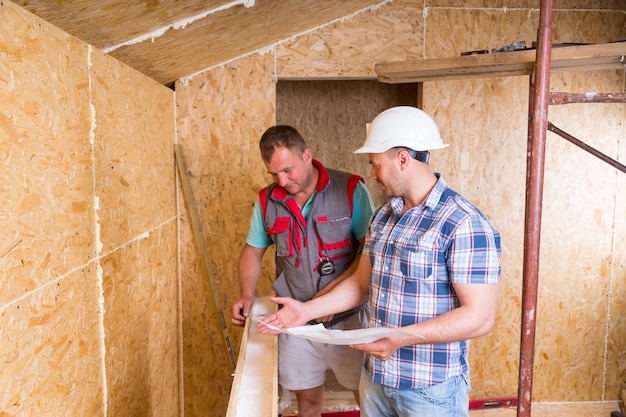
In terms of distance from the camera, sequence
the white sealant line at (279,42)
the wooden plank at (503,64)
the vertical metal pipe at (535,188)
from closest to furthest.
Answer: the vertical metal pipe at (535,188)
the wooden plank at (503,64)
the white sealant line at (279,42)

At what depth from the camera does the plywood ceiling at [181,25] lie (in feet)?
5.22

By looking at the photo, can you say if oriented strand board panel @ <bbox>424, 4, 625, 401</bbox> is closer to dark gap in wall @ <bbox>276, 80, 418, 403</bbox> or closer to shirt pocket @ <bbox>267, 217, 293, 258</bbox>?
dark gap in wall @ <bbox>276, 80, 418, 403</bbox>

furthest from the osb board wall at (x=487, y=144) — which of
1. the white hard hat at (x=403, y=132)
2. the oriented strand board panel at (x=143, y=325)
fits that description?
the white hard hat at (x=403, y=132)

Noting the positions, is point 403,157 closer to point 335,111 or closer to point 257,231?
point 257,231

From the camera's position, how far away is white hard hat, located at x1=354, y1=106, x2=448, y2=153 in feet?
5.43

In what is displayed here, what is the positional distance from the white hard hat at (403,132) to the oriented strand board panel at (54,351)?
1.10 m

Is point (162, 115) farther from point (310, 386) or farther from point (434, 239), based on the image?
point (434, 239)

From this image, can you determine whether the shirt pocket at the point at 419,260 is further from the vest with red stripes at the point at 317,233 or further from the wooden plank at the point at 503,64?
the wooden plank at the point at 503,64

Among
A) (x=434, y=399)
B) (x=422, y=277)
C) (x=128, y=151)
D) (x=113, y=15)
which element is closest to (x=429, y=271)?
(x=422, y=277)

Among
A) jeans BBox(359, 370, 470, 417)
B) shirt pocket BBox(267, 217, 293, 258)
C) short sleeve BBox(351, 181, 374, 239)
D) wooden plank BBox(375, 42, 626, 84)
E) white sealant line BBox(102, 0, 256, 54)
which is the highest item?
white sealant line BBox(102, 0, 256, 54)

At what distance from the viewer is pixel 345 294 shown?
197 cm

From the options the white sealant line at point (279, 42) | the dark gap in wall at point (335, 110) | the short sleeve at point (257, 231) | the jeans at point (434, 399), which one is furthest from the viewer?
the dark gap in wall at point (335, 110)

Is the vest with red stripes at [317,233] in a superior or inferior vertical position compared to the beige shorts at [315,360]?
superior

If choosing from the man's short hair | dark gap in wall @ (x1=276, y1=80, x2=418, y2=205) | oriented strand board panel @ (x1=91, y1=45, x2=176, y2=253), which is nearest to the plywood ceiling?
oriented strand board panel @ (x1=91, y1=45, x2=176, y2=253)
